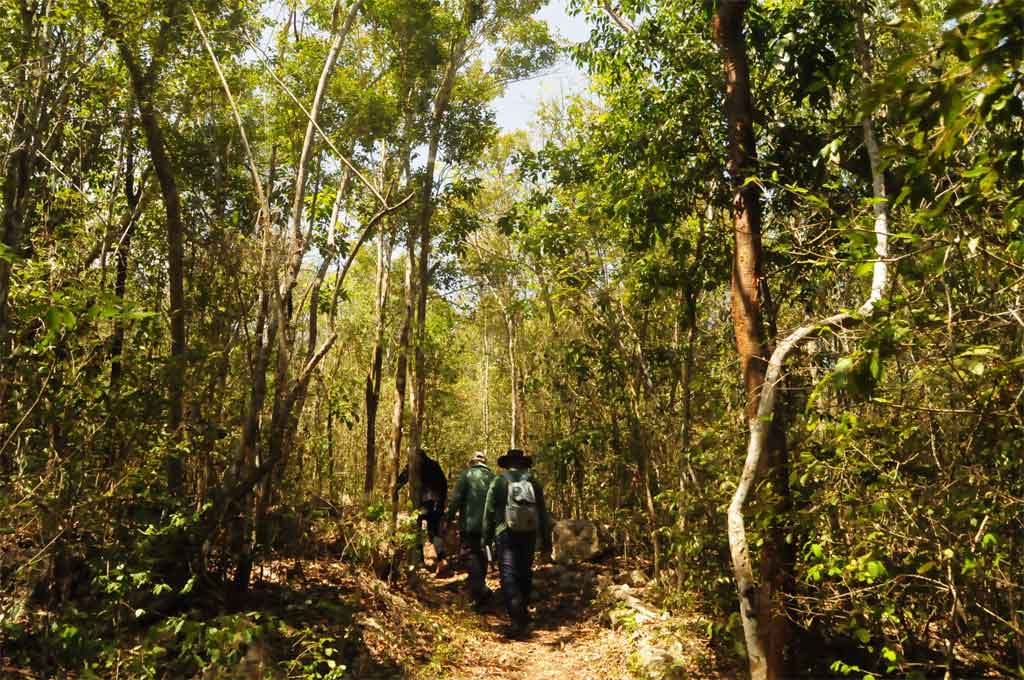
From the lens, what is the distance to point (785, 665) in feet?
16.2

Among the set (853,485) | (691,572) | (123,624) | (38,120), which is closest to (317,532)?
(123,624)

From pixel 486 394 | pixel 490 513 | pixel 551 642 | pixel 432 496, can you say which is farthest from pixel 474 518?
pixel 486 394

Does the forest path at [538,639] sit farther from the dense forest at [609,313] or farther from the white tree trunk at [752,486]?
the white tree trunk at [752,486]

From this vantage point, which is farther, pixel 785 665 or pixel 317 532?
pixel 317 532

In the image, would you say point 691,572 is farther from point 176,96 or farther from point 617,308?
point 176,96

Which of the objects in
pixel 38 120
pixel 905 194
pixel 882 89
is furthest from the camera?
pixel 38 120

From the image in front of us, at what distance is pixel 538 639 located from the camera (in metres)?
7.15

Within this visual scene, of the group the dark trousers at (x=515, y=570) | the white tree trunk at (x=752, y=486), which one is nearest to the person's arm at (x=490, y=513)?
the dark trousers at (x=515, y=570)

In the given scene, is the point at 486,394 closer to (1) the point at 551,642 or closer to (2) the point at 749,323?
(1) the point at 551,642

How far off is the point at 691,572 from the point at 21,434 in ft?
18.0

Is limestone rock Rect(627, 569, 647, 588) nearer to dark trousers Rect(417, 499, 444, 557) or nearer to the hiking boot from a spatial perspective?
the hiking boot

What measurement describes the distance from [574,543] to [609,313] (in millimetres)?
3856

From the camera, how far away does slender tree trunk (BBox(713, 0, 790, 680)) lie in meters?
4.20

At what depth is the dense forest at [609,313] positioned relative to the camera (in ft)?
12.2
